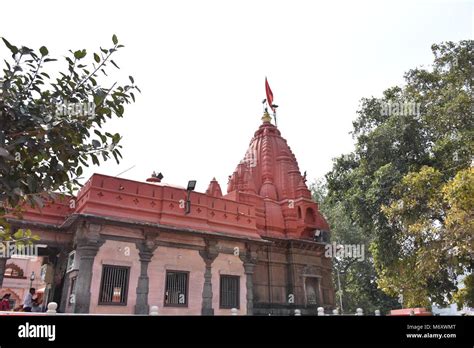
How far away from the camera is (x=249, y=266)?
15.3 m

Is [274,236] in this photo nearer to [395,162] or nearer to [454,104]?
[395,162]

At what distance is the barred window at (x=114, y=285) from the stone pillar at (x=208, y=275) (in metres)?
3.03

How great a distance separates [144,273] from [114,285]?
109cm

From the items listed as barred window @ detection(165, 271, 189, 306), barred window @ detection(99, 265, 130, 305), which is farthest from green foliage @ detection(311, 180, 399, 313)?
barred window @ detection(99, 265, 130, 305)

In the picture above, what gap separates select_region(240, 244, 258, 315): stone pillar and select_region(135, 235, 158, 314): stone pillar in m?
4.19

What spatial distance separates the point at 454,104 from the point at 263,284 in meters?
11.3

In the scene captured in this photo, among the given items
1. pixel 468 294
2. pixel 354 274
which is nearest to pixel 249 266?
pixel 468 294

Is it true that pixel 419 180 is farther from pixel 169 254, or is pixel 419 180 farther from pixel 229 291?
pixel 169 254

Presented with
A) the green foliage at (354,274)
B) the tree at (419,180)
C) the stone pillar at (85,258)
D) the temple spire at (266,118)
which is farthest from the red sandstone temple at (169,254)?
the green foliage at (354,274)

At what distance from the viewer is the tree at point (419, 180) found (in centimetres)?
1264

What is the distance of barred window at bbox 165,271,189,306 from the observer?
42.6 feet

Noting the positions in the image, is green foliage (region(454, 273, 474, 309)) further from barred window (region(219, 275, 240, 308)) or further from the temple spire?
the temple spire

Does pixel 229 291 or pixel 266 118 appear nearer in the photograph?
pixel 229 291
